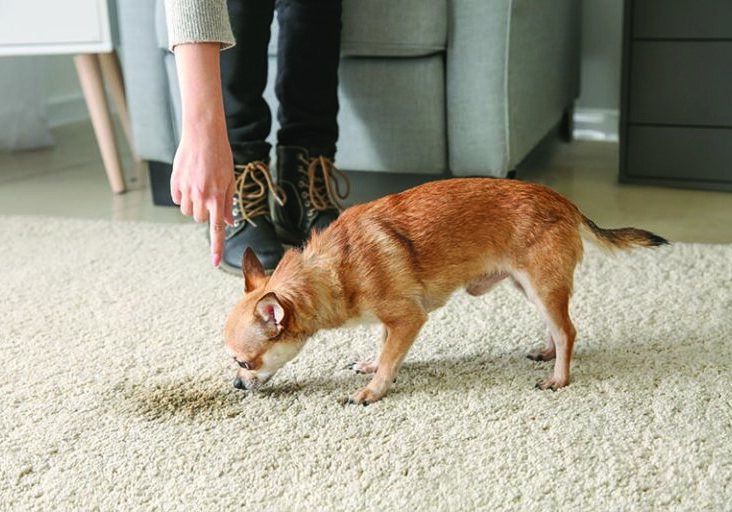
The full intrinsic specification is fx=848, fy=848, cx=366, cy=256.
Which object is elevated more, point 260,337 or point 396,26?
point 396,26

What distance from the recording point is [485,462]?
3.05 ft

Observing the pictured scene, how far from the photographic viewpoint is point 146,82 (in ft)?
6.50

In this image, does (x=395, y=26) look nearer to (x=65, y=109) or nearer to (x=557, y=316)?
(x=557, y=316)

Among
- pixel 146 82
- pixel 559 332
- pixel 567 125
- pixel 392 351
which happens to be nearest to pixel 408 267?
pixel 392 351

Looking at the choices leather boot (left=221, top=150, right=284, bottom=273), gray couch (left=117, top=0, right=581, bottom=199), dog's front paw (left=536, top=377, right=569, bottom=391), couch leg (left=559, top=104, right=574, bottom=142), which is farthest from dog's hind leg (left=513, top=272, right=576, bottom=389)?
couch leg (left=559, top=104, right=574, bottom=142)

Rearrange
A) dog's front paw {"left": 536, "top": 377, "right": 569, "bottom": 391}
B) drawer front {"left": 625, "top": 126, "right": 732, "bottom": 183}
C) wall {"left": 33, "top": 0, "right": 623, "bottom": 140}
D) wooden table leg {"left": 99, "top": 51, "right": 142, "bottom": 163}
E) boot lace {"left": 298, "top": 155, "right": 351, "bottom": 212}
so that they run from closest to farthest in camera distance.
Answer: dog's front paw {"left": 536, "top": 377, "right": 569, "bottom": 391}, boot lace {"left": 298, "top": 155, "right": 351, "bottom": 212}, drawer front {"left": 625, "top": 126, "right": 732, "bottom": 183}, wooden table leg {"left": 99, "top": 51, "right": 142, "bottom": 163}, wall {"left": 33, "top": 0, "right": 623, "bottom": 140}

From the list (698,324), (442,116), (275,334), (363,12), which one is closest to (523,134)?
(442,116)

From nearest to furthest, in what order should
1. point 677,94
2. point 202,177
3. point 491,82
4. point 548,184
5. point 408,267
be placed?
point 202,177 < point 408,267 < point 491,82 < point 677,94 < point 548,184

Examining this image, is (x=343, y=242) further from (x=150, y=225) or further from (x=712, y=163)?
(x=712, y=163)

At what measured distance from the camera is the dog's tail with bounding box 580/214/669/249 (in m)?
1.12

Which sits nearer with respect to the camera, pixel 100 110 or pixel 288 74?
pixel 288 74

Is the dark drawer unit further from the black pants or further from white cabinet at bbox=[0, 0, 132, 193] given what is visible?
white cabinet at bbox=[0, 0, 132, 193]

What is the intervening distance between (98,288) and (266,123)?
453 mm

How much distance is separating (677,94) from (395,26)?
0.79 metres
